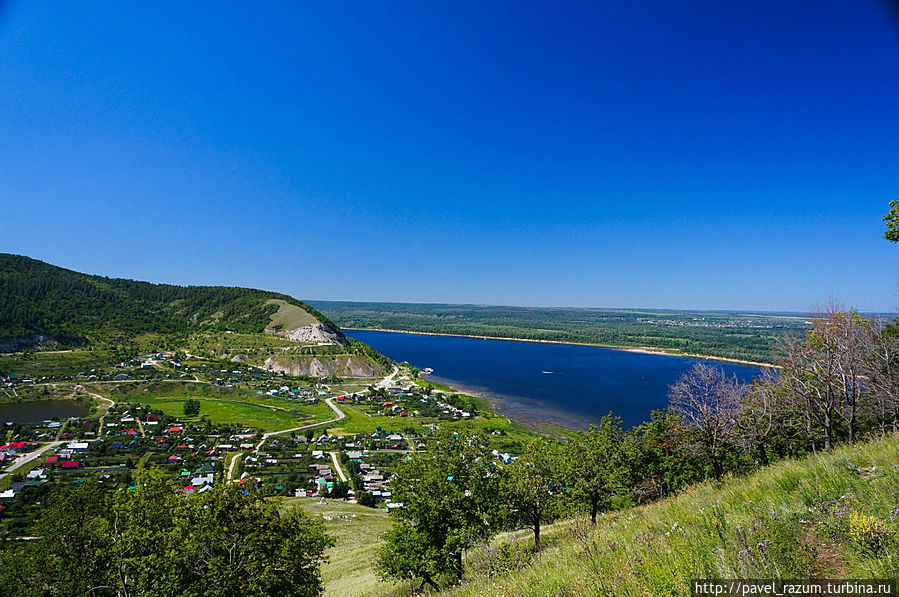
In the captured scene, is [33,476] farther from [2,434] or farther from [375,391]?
[375,391]

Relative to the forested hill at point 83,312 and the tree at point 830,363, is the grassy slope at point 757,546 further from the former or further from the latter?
the forested hill at point 83,312

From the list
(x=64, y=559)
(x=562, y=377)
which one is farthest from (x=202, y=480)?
(x=562, y=377)

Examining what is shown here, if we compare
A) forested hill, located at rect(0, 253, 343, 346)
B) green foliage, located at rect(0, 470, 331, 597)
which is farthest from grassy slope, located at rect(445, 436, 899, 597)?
forested hill, located at rect(0, 253, 343, 346)

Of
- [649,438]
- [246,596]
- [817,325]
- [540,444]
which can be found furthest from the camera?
[649,438]

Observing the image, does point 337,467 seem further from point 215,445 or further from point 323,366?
point 323,366

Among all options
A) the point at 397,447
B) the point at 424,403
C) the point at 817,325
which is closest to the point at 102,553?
the point at 817,325

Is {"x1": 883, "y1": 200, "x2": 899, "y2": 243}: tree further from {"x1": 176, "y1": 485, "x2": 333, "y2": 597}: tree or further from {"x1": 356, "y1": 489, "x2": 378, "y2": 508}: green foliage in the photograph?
{"x1": 356, "y1": 489, "x2": 378, "y2": 508}: green foliage

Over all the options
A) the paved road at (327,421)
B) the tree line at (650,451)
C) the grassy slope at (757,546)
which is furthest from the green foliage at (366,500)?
the grassy slope at (757,546)

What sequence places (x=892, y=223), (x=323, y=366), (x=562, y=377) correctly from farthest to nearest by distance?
1. (x=323, y=366)
2. (x=562, y=377)
3. (x=892, y=223)
